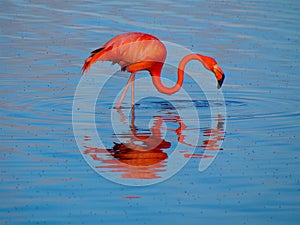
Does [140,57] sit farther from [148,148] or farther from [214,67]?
[148,148]

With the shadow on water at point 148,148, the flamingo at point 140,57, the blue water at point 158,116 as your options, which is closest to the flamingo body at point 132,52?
the flamingo at point 140,57

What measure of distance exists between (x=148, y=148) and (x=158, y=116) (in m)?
1.66

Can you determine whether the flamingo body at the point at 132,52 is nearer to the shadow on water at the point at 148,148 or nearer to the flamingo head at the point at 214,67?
the flamingo head at the point at 214,67


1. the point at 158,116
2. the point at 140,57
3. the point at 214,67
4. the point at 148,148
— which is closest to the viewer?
the point at 148,148

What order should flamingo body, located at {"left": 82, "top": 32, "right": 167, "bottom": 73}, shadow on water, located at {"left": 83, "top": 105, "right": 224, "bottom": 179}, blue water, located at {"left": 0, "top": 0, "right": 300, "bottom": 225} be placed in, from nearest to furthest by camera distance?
blue water, located at {"left": 0, "top": 0, "right": 300, "bottom": 225}, shadow on water, located at {"left": 83, "top": 105, "right": 224, "bottom": 179}, flamingo body, located at {"left": 82, "top": 32, "right": 167, "bottom": 73}

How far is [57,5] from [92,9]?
1.07 m

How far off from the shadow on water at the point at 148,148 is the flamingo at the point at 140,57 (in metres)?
1.17

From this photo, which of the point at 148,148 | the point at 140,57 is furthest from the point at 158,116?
the point at 148,148

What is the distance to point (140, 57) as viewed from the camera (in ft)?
42.8

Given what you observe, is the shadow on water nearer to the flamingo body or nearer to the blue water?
the blue water

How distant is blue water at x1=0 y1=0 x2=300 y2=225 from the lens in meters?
8.15

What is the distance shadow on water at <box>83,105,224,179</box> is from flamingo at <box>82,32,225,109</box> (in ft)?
3.82

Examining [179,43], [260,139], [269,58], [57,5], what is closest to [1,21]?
[57,5]

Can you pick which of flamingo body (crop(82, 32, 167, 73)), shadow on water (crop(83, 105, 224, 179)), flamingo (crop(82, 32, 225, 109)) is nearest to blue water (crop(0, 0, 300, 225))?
shadow on water (crop(83, 105, 224, 179))
